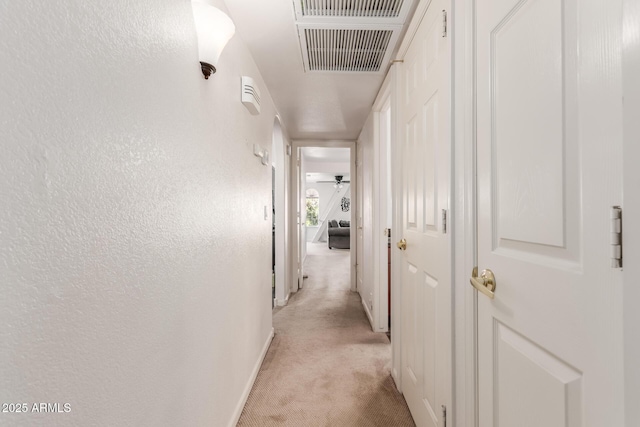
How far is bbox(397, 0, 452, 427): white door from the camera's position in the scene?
1238mm

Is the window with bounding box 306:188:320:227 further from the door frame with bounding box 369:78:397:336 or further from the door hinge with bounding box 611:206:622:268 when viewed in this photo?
the door hinge with bounding box 611:206:622:268

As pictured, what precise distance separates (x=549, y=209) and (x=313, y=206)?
37.2 feet

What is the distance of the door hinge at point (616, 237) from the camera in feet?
1.64

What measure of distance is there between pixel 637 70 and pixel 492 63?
51 cm

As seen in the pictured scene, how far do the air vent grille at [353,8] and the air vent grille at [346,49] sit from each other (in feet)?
0.42

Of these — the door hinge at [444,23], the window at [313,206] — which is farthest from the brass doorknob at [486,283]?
the window at [313,206]

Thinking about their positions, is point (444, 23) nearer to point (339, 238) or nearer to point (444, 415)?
point (444, 415)

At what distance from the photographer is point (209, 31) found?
1.13m

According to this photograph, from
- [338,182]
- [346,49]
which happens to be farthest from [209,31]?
[338,182]

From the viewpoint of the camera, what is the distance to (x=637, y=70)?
45 cm

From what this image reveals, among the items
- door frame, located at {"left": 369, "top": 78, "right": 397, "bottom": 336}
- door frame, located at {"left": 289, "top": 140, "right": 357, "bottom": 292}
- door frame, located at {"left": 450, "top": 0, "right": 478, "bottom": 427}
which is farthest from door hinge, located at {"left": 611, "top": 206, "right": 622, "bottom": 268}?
door frame, located at {"left": 289, "top": 140, "right": 357, "bottom": 292}

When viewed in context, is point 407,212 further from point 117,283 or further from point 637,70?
point 117,283

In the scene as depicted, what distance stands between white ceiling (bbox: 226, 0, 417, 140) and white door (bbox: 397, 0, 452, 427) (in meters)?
0.38

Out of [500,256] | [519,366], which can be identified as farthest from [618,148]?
[519,366]
